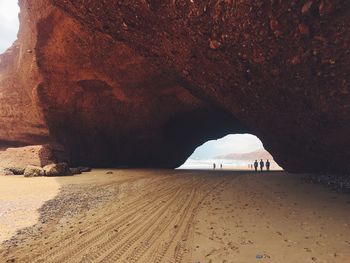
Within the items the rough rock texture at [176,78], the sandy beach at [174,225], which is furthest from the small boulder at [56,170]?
the rough rock texture at [176,78]

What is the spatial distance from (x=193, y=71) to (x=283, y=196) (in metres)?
3.79

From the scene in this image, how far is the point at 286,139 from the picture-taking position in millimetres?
9258

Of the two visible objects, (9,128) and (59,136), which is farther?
(9,128)

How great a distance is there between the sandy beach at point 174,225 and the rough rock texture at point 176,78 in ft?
7.80

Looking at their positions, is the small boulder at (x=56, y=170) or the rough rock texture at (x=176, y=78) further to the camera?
the small boulder at (x=56, y=170)

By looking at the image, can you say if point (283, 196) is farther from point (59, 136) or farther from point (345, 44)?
point (59, 136)

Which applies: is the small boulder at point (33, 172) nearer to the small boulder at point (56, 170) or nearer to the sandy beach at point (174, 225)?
the small boulder at point (56, 170)

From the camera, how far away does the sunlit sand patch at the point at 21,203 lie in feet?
14.4

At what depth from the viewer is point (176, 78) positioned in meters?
9.57

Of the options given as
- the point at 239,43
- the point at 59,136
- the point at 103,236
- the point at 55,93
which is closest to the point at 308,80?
the point at 239,43

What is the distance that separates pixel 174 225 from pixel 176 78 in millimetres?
6032

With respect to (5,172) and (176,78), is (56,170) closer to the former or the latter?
(5,172)

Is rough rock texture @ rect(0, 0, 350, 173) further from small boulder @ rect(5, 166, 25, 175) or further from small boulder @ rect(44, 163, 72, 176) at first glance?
small boulder @ rect(44, 163, 72, 176)

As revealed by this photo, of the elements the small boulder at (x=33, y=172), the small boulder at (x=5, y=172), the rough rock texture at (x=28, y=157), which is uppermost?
the rough rock texture at (x=28, y=157)
